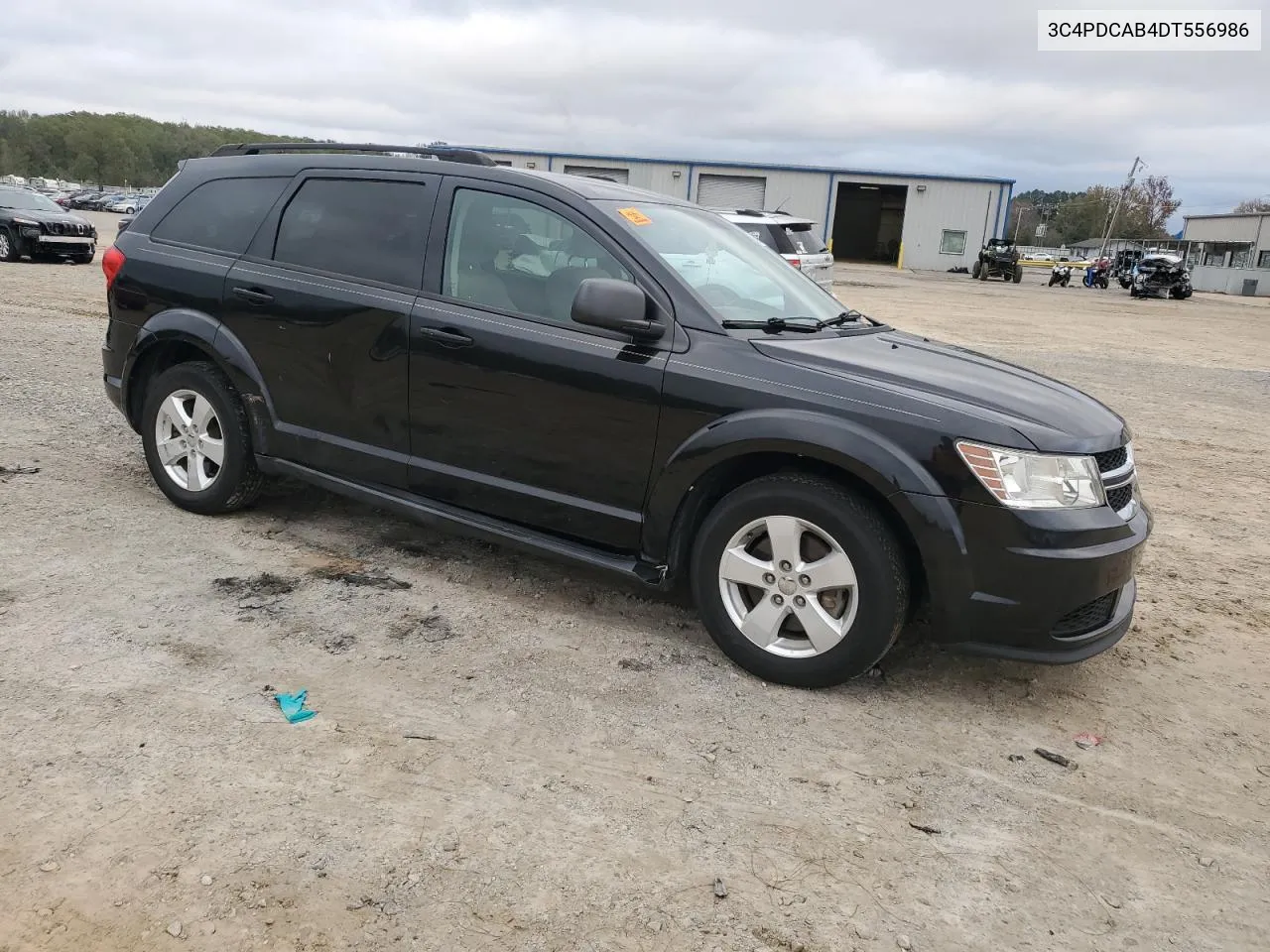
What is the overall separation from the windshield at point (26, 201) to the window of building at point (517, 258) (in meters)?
19.4

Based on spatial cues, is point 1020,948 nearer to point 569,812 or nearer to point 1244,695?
point 569,812

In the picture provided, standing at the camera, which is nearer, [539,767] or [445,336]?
[539,767]

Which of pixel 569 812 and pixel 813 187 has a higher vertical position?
pixel 813 187

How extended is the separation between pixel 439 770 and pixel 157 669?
1186 millimetres

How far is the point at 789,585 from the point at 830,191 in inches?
2077

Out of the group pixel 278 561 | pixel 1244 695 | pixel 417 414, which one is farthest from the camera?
pixel 278 561

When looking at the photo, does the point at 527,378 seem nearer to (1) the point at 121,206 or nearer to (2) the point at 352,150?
(2) the point at 352,150

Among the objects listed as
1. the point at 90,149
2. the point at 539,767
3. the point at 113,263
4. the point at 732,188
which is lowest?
the point at 539,767

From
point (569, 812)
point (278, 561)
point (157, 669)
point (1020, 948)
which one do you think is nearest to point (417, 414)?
point (278, 561)

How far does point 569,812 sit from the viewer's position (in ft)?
9.09

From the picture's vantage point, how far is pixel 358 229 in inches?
175

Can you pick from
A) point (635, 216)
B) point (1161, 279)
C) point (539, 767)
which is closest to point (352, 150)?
point (635, 216)

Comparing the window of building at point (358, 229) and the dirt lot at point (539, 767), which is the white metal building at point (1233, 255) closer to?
the dirt lot at point (539, 767)

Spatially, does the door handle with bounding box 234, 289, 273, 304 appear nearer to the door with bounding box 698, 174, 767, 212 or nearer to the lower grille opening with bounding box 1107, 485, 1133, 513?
the lower grille opening with bounding box 1107, 485, 1133, 513
